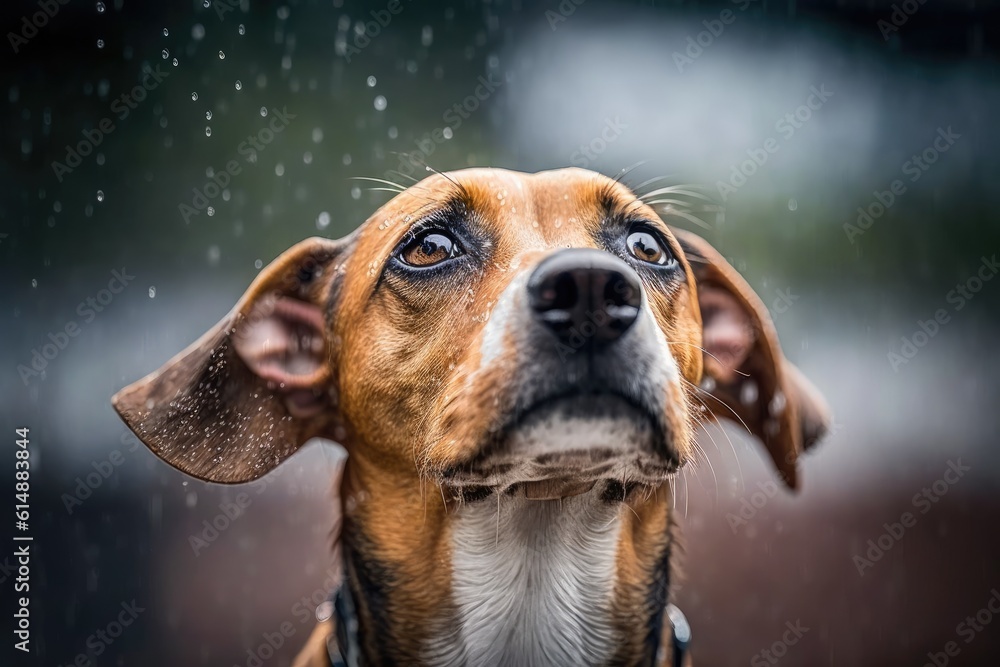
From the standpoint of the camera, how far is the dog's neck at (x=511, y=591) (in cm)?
216

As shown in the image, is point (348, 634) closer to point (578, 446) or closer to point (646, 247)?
point (578, 446)

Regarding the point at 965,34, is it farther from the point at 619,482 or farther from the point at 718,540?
the point at 619,482

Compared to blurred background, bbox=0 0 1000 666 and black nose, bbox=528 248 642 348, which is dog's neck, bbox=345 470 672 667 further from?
blurred background, bbox=0 0 1000 666

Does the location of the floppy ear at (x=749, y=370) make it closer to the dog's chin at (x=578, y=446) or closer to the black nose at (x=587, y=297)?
the dog's chin at (x=578, y=446)

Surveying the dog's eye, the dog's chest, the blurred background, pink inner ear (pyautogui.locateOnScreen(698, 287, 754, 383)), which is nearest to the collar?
the dog's chest

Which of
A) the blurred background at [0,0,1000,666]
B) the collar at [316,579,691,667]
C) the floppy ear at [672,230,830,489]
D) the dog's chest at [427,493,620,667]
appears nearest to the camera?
the dog's chest at [427,493,620,667]

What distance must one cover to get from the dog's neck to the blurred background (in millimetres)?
2240

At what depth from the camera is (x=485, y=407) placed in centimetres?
175

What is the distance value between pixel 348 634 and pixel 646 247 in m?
1.48

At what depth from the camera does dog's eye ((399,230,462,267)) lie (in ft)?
7.36

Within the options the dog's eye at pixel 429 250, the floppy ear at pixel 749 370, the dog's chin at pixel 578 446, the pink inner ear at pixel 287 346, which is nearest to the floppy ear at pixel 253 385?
the pink inner ear at pixel 287 346

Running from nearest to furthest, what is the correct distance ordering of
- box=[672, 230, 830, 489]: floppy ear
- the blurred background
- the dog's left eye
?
the dog's left eye, box=[672, 230, 830, 489]: floppy ear, the blurred background

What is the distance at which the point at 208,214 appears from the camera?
21.9 ft

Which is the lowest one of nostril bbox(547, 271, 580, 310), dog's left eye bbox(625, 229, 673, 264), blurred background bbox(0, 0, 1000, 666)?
blurred background bbox(0, 0, 1000, 666)
